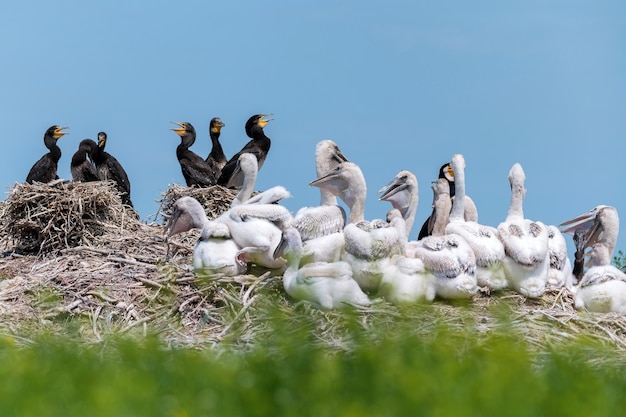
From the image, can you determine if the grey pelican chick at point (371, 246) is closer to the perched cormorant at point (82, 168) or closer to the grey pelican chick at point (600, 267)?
the grey pelican chick at point (600, 267)

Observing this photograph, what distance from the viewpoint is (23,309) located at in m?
10.8

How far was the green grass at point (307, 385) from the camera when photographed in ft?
13.8

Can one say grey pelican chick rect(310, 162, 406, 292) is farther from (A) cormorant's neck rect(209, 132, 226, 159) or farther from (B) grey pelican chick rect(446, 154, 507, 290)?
(A) cormorant's neck rect(209, 132, 226, 159)

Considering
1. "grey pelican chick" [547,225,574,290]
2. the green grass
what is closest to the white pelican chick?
"grey pelican chick" [547,225,574,290]

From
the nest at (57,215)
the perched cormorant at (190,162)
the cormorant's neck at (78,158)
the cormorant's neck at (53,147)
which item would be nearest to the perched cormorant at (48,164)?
the cormorant's neck at (53,147)

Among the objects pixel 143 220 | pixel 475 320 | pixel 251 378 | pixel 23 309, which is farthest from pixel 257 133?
pixel 251 378

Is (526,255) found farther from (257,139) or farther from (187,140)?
(187,140)

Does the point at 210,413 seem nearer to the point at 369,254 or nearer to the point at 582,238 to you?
the point at 369,254

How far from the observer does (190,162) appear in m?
17.7

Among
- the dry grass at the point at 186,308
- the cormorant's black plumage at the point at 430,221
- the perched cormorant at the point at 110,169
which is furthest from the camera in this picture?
the perched cormorant at the point at 110,169

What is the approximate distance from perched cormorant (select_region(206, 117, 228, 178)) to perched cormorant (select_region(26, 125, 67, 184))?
2355 millimetres

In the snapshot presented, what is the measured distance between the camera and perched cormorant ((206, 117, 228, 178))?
18.5 meters

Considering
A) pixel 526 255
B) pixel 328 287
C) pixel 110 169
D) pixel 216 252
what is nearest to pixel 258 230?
pixel 216 252

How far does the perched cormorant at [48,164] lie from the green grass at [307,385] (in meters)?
12.0
